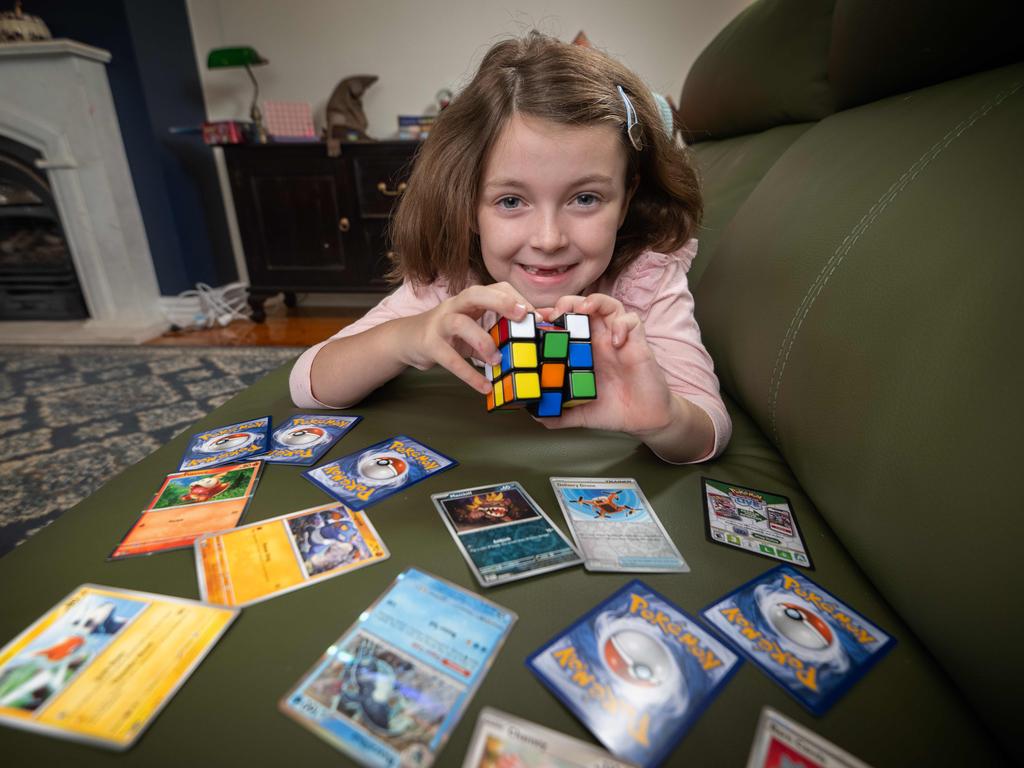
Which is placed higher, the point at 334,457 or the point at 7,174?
the point at 7,174

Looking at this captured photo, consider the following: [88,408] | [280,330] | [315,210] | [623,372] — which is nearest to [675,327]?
[623,372]

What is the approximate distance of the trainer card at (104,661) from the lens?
0.34 metres

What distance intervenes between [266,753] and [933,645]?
1.55 feet

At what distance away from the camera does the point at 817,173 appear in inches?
29.5

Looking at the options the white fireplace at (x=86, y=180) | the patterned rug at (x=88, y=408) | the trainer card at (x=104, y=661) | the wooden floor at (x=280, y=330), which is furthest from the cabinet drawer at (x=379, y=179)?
the trainer card at (x=104, y=661)

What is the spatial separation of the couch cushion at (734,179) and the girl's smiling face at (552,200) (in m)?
0.33

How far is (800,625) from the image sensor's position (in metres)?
0.43

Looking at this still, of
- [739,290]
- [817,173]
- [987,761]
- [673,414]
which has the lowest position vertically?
[987,761]

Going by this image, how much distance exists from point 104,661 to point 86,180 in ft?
9.76

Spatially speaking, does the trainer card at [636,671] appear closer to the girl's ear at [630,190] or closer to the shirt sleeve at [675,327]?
the shirt sleeve at [675,327]

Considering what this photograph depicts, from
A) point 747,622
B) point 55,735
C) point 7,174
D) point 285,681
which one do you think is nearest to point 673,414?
point 747,622

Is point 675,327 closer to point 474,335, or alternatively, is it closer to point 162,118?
point 474,335

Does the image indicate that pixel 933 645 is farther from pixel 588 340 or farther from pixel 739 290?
pixel 739 290

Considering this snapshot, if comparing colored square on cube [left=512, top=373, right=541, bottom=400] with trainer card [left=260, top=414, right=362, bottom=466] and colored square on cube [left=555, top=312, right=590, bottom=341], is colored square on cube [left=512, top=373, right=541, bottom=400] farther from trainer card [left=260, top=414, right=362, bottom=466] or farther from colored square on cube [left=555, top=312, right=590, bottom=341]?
trainer card [left=260, top=414, right=362, bottom=466]
